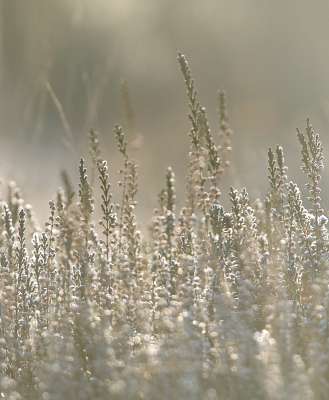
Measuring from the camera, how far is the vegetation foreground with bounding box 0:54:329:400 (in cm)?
240

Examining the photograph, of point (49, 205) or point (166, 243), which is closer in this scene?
point (166, 243)

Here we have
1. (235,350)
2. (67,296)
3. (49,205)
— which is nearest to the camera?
(235,350)

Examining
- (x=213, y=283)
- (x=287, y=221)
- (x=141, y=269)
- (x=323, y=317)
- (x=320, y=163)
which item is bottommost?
(x=323, y=317)

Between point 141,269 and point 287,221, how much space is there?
1508 mm

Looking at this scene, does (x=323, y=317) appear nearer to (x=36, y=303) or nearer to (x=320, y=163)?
(x=320, y=163)

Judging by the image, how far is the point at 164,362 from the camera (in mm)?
2311

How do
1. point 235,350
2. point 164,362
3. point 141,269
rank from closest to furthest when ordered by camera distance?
point 164,362
point 235,350
point 141,269

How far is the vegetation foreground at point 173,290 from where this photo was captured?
2404mm

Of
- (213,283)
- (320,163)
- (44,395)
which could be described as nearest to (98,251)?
(213,283)

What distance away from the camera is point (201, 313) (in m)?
2.98

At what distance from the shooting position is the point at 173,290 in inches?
136

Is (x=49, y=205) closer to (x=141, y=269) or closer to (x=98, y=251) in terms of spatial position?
(x=98, y=251)

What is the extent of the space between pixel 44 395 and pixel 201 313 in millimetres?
1167

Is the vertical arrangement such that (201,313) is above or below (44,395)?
above
